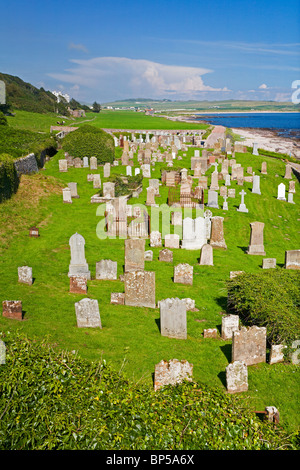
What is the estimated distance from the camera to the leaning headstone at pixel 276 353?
38.1ft

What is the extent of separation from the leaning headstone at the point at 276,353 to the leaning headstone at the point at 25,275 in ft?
29.9

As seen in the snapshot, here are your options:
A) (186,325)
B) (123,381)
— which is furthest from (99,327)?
(123,381)

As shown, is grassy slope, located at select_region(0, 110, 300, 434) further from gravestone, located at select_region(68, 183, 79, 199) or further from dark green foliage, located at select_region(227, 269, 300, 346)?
dark green foliage, located at select_region(227, 269, 300, 346)

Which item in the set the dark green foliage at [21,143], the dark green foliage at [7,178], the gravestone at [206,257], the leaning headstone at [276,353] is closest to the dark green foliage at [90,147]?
the dark green foliage at [21,143]

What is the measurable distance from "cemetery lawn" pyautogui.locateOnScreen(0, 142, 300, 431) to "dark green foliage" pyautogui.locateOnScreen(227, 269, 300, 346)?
923 millimetres

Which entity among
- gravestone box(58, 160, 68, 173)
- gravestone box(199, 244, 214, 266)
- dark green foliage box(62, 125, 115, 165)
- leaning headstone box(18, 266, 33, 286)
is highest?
dark green foliage box(62, 125, 115, 165)

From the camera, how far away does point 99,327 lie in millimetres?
12672

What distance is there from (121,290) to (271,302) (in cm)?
570

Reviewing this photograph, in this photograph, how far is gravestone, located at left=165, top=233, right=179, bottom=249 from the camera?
21.4m

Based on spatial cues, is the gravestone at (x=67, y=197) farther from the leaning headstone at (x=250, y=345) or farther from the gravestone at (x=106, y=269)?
the leaning headstone at (x=250, y=345)

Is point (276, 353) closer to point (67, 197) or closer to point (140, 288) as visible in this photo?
point (140, 288)

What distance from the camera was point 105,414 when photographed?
686cm

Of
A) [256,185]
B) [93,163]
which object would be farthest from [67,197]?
[256,185]

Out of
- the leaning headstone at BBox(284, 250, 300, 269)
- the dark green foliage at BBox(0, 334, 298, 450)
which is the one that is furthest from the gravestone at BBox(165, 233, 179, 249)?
the dark green foliage at BBox(0, 334, 298, 450)
